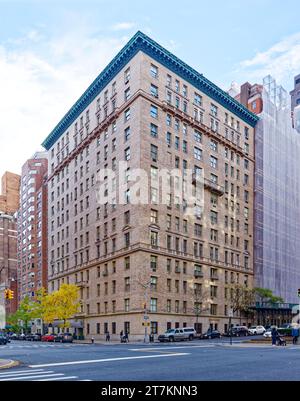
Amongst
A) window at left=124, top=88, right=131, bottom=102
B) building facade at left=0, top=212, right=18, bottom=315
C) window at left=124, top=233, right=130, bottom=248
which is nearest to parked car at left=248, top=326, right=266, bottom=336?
window at left=124, top=233, right=130, bottom=248

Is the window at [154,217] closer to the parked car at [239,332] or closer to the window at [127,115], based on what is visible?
the window at [127,115]

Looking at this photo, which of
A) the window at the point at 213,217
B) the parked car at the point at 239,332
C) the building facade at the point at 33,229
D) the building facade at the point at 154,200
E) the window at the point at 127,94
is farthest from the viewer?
the building facade at the point at 33,229

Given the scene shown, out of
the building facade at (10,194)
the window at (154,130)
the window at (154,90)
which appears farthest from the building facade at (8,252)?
the window at (154,90)

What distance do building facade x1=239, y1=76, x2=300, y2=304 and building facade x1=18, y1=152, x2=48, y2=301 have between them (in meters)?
55.5

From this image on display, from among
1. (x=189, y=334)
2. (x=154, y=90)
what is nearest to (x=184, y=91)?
(x=154, y=90)

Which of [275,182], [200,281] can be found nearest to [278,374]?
[200,281]

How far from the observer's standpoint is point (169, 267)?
230 ft

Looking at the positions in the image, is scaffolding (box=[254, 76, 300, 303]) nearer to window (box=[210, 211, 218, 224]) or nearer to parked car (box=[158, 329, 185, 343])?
window (box=[210, 211, 218, 224])

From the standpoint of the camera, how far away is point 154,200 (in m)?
68.3

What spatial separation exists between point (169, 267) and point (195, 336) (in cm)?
1159

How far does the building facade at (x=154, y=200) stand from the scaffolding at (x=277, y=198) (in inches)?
90.7

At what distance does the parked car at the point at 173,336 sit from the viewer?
189ft

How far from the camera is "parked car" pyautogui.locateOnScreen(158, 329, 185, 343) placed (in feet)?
189

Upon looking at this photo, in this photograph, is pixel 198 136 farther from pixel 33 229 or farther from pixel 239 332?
pixel 33 229
